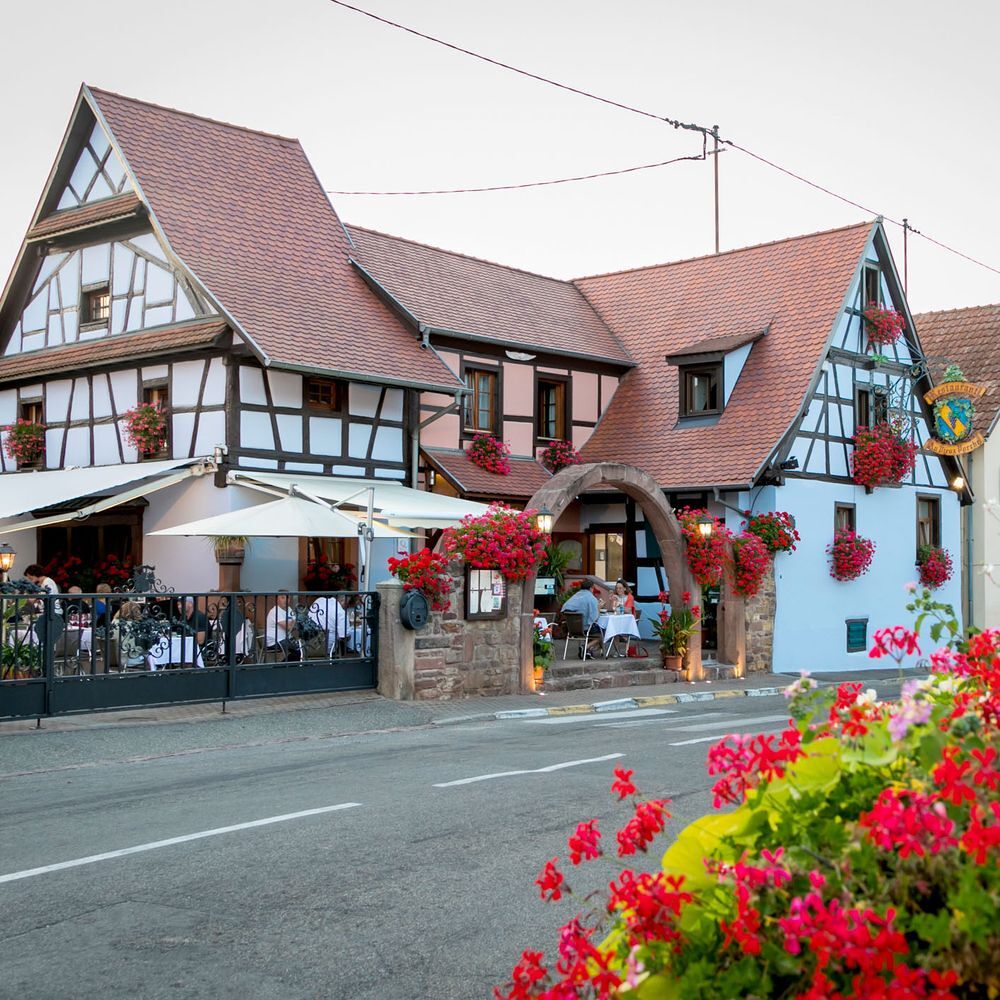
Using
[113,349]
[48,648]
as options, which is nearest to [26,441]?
[113,349]

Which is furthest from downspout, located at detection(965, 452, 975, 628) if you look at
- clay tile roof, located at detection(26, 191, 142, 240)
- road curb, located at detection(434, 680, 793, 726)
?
clay tile roof, located at detection(26, 191, 142, 240)

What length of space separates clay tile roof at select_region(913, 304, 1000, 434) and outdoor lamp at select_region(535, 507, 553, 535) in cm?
1698

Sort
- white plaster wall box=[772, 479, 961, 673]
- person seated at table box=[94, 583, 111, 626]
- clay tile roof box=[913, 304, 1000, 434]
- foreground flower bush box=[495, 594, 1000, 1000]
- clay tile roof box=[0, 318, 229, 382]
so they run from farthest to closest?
clay tile roof box=[913, 304, 1000, 434]
white plaster wall box=[772, 479, 961, 673]
clay tile roof box=[0, 318, 229, 382]
person seated at table box=[94, 583, 111, 626]
foreground flower bush box=[495, 594, 1000, 1000]

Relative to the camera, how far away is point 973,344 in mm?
35500

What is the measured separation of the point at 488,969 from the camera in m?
5.46

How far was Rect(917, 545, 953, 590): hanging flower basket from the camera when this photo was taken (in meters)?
29.7

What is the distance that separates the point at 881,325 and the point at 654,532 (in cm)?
778

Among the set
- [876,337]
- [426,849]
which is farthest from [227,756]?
[876,337]

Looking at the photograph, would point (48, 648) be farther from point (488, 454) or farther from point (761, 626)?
point (761, 626)

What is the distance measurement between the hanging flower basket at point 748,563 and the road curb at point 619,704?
2.01 metres

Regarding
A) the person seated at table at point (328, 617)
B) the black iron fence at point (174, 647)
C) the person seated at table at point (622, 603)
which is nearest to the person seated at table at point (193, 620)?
the black iron fence at point (174, 647)

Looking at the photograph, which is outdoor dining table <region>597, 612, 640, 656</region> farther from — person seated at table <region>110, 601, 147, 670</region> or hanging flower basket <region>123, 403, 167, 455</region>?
person seated at table <region>110, 601, 147, 670</region>

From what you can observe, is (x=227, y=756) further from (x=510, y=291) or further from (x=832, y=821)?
(x=510, y=291)

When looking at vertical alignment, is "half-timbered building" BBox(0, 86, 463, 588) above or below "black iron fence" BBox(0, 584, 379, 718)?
above
